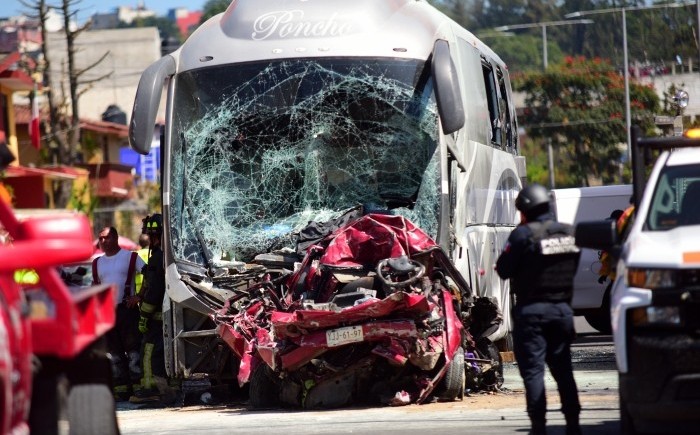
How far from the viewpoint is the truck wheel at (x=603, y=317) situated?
681 inches

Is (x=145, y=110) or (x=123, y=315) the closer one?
(x=145, y=110)

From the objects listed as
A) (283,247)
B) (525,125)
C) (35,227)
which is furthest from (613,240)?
(525,125)

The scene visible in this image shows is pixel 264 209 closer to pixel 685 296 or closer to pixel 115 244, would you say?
pixel 115 244

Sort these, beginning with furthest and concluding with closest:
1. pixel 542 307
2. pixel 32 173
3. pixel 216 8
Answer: pixel 216 8
pixel 32 173
pixel 542 307

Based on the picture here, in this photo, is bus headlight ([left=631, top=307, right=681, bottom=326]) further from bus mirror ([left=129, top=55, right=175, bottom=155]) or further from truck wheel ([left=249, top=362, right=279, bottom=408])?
bus mirror ([left=129, top=55, right=175, bottom=155])

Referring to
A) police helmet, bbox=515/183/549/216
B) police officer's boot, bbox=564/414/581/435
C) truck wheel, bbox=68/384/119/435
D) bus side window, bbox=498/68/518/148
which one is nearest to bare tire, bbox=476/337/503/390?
police officer's boot, bbox=564/414/581/435

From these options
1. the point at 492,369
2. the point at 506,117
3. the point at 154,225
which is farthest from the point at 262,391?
the point at 506,117

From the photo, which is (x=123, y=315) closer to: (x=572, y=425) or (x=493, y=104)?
(x=493, y=104)

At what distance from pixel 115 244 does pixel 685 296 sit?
7703 mm

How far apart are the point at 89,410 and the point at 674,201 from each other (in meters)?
3.89

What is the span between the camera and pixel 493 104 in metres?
15.2

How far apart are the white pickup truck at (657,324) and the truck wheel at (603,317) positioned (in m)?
8.68

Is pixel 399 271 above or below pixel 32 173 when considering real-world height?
above

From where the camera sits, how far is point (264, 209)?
12.7m
